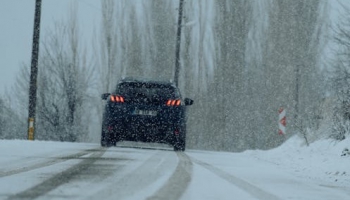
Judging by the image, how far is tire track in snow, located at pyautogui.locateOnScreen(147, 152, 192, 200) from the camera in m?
6.47

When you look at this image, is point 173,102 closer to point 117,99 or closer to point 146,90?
point 146,90

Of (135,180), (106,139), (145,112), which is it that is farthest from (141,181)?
(106,139)

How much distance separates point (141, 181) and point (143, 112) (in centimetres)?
798

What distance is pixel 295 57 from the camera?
39.4 metres

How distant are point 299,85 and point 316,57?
186 cm

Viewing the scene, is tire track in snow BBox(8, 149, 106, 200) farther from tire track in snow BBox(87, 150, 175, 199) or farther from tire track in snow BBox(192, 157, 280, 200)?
tire track in snow BBox(192, 157, 280, 200)

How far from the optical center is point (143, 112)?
15766mm

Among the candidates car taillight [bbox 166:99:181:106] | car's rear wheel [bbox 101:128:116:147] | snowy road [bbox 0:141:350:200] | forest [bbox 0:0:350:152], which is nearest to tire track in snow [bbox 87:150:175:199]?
snowy road [bbox 0:141:350:200]

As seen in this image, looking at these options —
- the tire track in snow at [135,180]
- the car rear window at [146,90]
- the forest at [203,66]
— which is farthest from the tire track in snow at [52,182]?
the forest at [203,66]

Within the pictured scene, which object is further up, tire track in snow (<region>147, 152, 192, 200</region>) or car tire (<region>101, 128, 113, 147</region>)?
tire track in snow (<region>147, 152, 192, 200</region>)

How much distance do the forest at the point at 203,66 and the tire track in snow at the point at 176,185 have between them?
2686 centimetres

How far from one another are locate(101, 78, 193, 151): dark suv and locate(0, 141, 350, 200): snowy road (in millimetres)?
4286

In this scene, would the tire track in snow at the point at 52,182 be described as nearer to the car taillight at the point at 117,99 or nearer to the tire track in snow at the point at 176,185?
the tire track in snow at the point at 176,185

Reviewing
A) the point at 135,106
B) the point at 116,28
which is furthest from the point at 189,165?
the point at 116,28
